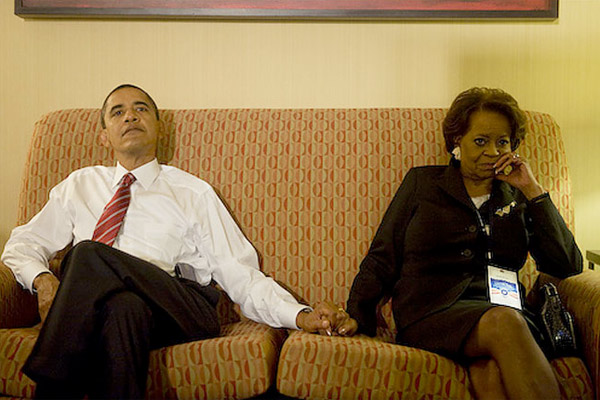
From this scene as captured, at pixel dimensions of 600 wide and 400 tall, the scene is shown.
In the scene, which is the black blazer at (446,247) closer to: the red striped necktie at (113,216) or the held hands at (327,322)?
the held hands at (327,322)

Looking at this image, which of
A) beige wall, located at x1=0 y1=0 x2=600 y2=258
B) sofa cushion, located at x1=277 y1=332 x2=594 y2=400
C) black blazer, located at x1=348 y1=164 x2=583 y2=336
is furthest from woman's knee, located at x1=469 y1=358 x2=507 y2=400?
beige wall, located at x1=0 y1=0 x2=600 y2=258

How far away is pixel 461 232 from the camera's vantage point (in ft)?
6.91

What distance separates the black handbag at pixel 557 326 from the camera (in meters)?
1.86

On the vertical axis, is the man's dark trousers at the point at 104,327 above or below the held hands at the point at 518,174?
below

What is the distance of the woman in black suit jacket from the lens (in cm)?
204

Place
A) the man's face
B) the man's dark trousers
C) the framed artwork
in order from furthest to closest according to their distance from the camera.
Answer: the framed artwork → the man's face → the man's dark trousers

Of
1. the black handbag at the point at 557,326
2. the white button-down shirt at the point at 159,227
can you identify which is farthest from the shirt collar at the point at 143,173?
the black handbag at the point at 557,326

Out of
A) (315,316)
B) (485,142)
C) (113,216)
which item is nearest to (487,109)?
(485,142)

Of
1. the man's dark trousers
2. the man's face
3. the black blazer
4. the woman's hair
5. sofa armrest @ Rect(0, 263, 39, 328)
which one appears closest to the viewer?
the man's dark trousers

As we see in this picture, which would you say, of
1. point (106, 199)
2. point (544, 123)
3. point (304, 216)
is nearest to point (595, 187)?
point (544, 123)

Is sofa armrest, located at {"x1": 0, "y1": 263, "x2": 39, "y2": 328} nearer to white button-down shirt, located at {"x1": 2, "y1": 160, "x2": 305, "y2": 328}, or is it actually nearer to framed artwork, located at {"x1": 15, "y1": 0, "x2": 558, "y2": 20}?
white button-down shirt, located at {"x1": 2, "y1": 160, "x2": 305, "y2": 328}

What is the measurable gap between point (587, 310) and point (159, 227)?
1.37m

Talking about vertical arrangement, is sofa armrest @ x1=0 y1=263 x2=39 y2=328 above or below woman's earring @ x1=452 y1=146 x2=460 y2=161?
below

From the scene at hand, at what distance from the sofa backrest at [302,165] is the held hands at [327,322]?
0.98 feet
